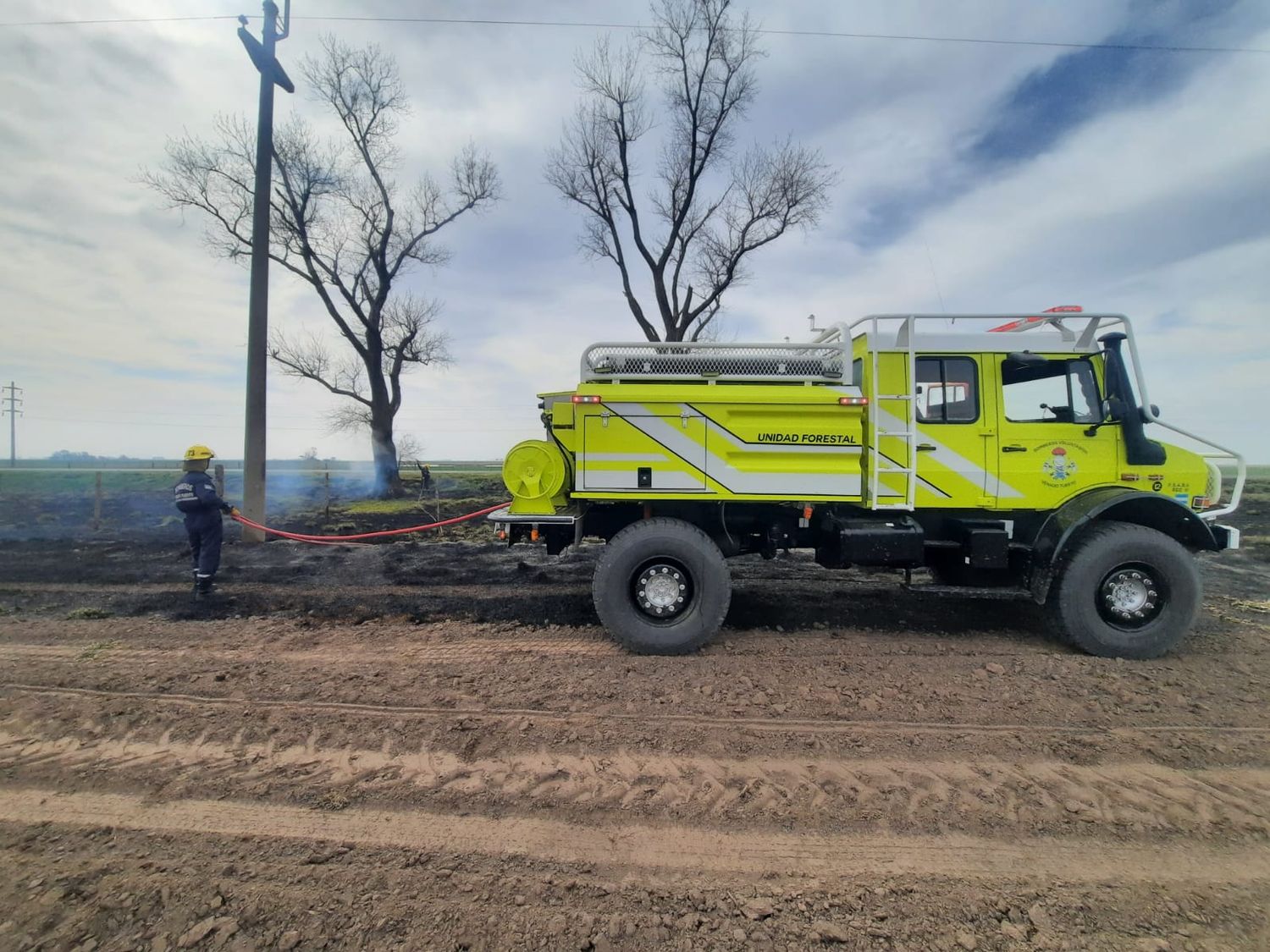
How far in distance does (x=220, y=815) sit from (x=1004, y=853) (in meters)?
3.61

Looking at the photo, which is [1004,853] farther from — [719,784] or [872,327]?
[872,327]

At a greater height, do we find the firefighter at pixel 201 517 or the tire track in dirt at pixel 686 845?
the firefighter at pixel 201 517

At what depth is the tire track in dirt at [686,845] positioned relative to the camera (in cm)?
263

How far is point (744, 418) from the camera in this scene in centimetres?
534

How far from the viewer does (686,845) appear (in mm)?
2752

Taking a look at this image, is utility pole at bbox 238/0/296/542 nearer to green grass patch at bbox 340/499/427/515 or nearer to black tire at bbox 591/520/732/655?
green grass patch at bbox 340/499/427/515

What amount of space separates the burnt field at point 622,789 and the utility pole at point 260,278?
5697 mm

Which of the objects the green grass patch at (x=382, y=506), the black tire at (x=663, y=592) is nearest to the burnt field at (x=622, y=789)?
the black tire at (x=663, y=592)

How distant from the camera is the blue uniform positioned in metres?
7.03

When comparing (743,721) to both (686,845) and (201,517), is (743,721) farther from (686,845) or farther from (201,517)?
(201,517)

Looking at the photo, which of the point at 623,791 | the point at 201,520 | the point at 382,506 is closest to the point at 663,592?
the point at 623,791

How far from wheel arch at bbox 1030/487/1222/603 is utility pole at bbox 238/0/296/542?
11.9 metres

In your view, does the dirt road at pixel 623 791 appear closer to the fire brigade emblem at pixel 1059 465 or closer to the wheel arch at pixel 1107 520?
the wheel arch at pixel 1107 520

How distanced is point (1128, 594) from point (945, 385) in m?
2.33
